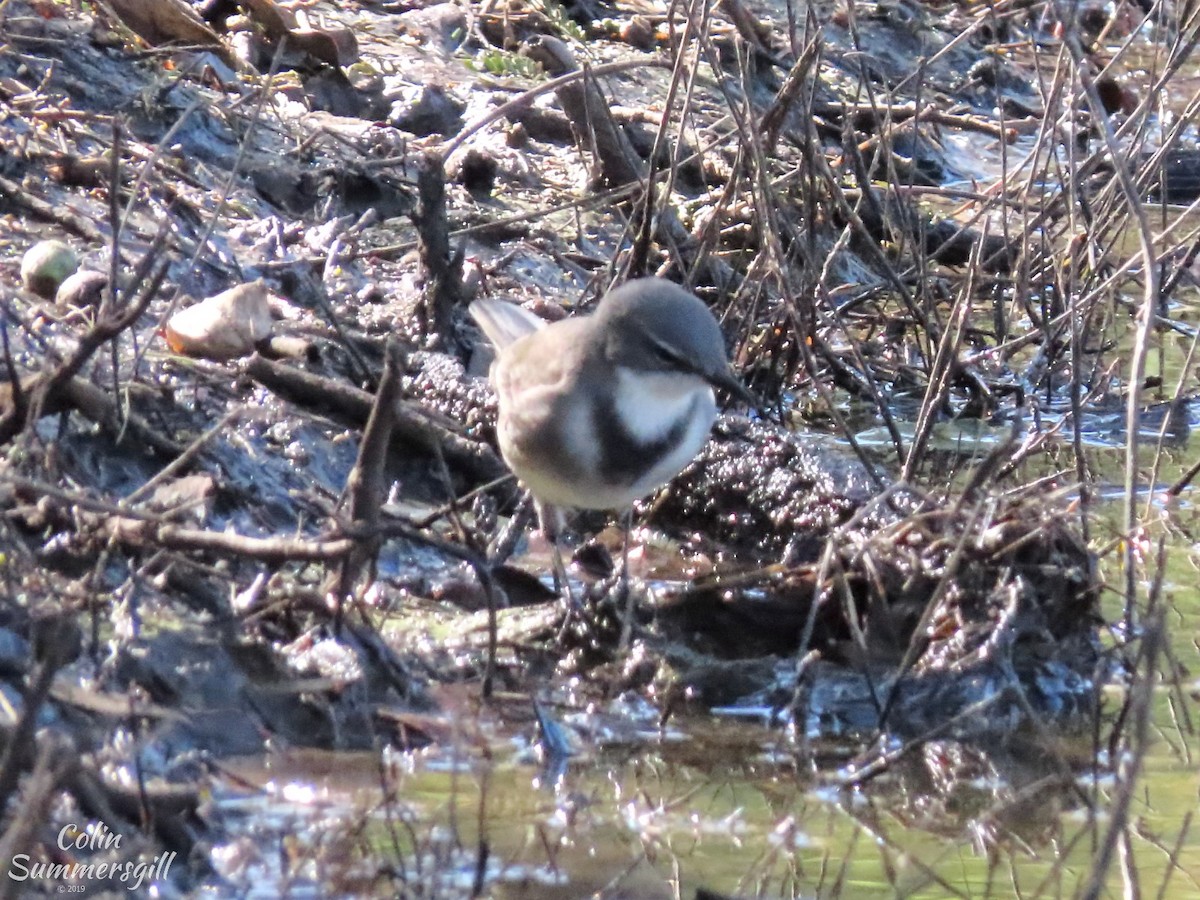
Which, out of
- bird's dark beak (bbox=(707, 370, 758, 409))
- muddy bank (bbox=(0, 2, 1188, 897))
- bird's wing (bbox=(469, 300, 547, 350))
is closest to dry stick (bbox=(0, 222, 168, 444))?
muddy bank (bbox=(0, 2, 1188, 897))

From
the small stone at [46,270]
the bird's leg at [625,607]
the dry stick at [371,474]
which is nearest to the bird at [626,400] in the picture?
the bird's leg at [625,607]

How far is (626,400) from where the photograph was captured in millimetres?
5227

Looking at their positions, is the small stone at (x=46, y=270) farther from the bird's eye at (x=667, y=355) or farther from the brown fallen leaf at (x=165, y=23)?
the bird's eye at (x=667, y=355)

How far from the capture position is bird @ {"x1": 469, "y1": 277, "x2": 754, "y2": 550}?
16.9 ft

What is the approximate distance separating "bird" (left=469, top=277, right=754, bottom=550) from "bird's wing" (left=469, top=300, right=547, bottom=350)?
81 cm

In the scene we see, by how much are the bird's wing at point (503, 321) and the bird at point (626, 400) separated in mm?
815

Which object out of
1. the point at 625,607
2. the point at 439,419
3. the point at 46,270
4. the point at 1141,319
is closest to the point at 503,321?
the point at 439,419

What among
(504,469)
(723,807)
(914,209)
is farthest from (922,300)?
(723,807)

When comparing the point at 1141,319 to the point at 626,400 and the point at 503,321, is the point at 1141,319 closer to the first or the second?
the point at 626,400

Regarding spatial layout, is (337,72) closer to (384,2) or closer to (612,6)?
(384,2)

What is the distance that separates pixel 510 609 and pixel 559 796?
1.24m

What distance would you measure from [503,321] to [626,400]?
1.20m

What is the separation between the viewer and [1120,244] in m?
9.10

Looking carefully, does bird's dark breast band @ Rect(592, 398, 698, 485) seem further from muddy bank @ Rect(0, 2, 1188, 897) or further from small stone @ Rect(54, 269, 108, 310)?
small stone @ Rect(54, 269, 108, 310)
